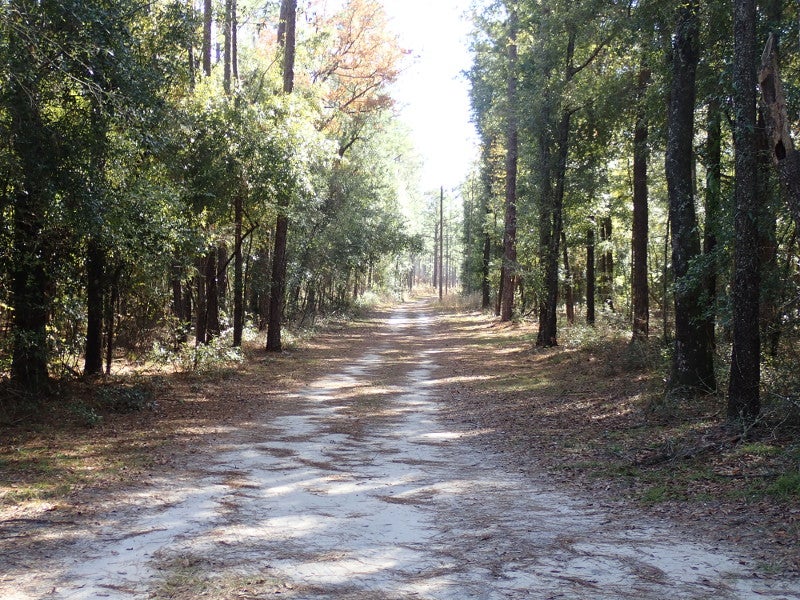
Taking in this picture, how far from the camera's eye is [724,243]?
31.7 ft

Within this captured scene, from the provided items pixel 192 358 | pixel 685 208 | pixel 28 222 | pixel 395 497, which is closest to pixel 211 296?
pixel 192 358

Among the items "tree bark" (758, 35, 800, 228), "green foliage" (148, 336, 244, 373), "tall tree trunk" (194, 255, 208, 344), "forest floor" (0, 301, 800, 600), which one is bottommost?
"forest floor" (0, 301, 800, 600)

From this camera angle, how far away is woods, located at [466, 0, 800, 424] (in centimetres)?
800

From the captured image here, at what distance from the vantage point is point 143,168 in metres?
11.6

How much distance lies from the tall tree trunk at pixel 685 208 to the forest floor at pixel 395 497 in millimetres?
737

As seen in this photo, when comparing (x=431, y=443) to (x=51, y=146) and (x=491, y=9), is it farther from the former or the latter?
(x=491, y=9)

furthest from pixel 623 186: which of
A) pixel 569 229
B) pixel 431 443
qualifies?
pixel 431 443

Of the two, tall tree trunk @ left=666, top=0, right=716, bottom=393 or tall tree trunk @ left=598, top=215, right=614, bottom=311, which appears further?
tall tree trunk @ left=598, top=215, right=614, bottom=311

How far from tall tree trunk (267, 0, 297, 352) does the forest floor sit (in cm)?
668

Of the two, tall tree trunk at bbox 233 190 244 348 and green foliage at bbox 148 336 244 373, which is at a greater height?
tall tree trunk at bbox 233 190 244 348

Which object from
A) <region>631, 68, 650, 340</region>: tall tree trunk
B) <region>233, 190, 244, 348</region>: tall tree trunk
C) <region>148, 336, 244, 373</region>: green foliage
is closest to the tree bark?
<region>631, 68, 650, 340</region>: tall tree trunk

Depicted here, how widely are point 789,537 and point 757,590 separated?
1.19 meters

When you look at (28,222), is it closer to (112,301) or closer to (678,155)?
(112,301)

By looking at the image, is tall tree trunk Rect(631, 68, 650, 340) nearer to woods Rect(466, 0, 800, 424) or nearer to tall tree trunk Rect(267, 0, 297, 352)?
woods Rect(466, 0, 800, 424)
